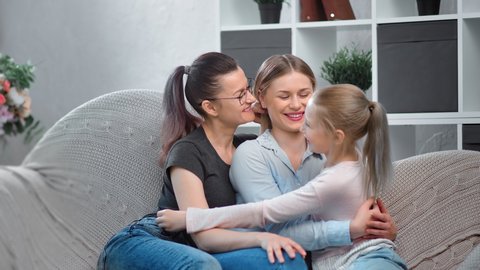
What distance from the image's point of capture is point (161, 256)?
160cm

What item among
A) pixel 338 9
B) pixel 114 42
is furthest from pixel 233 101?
pixel 114 42

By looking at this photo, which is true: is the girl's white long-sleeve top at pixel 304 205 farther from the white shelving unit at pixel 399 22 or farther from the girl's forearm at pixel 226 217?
the white shelving unit at pixel 399 22

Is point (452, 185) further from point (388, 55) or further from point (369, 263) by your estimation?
point (388, 55)

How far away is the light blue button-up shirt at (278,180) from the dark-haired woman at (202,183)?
2.4 inches

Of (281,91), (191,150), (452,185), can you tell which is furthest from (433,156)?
(191,150)

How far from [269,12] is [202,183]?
5.82ft

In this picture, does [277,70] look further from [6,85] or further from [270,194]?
[6,85]

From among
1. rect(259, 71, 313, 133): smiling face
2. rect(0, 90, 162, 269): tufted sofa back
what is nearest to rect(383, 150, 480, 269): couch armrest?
rect(259, 71, 313, 133): smiling face

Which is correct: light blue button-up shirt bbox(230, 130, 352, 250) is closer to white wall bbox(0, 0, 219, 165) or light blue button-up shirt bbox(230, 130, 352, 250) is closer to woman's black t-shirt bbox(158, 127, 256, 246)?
woman's black t-shirt bbox(158, 127, 256, 246)

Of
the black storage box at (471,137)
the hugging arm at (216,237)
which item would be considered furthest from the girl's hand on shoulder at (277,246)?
the black storage box at (471,137)

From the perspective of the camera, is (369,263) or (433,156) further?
(433,156)

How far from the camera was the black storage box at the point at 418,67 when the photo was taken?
3.14m

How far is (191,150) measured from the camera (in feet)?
5.89

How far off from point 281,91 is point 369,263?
16.8 inches
